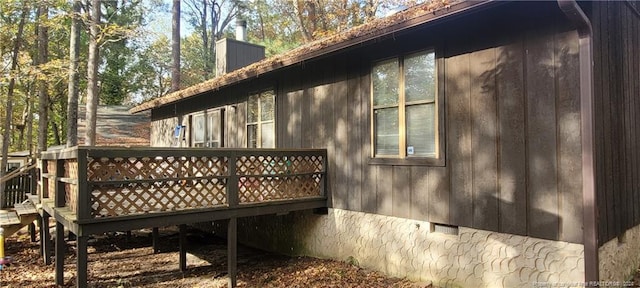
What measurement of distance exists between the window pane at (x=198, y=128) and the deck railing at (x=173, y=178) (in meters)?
4.10

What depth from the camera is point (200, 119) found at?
34.7ft

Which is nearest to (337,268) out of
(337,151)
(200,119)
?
(337,151)

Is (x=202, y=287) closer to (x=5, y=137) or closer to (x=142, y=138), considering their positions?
(x=5, y=137)

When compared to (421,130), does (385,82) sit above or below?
above

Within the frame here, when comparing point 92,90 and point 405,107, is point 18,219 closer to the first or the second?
point 92,90

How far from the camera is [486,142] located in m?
4.23

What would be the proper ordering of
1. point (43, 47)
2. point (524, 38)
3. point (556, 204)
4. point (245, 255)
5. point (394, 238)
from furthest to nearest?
Result: 1. point (43, 47)
2. point (245, 255)
3. point (394, 238)
4. point (524, 38)
5. point (556, 204)

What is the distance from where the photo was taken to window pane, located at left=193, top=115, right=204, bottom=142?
10.5 metres

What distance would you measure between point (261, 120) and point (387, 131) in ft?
11.1

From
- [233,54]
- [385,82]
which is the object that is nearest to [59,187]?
[385,82]

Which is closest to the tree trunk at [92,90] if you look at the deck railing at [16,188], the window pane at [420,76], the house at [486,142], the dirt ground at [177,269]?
the deck railing at [16,188]

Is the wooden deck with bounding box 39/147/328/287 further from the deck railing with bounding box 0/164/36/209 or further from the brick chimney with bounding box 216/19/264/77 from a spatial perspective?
the brick chimney with bounding box 216/19/264/77

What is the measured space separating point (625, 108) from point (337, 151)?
362 centimetres

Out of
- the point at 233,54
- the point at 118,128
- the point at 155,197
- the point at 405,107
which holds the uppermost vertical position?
the point at 233,54
